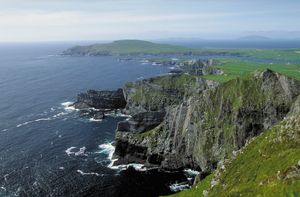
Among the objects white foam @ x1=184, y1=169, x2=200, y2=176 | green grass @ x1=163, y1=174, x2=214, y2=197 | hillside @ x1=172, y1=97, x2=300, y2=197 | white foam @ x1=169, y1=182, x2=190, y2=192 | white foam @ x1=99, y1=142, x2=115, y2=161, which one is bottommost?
white foam @ x1=169, y1=182, x2=190, y2=192

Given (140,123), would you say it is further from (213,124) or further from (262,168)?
(262,168)

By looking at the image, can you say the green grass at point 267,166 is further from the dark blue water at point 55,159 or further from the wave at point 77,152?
the wave at point 77,152

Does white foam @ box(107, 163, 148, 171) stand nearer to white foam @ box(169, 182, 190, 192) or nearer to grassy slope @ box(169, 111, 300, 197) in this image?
white foam @ box(169, 182, 190, 192)

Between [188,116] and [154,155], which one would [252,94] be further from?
[154,155]

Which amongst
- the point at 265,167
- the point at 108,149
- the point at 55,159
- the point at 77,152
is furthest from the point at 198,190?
the point at 77,152

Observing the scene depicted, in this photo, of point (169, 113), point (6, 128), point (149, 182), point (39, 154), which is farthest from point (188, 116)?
point (6, 128)

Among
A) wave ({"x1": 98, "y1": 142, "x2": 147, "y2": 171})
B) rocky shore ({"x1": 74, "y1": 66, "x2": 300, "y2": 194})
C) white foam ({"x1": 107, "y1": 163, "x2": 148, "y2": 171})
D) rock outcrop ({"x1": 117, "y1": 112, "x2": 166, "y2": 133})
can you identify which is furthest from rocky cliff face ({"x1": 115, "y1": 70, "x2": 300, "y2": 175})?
rock outcrop ({"x1": 117, "y1": 112, "x2": 166, "y2": 133})
